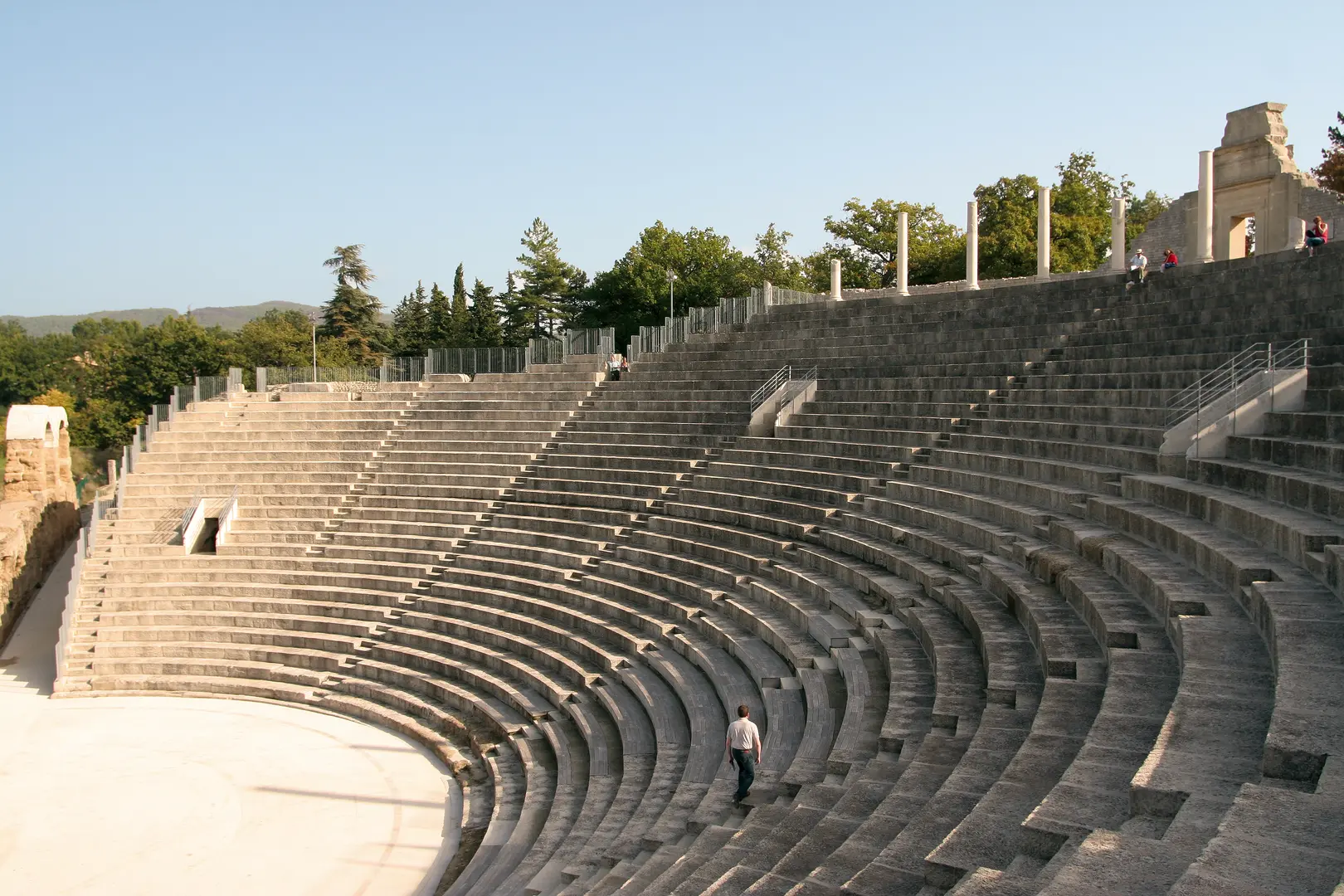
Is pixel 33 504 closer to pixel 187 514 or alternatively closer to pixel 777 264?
pixel 187 514

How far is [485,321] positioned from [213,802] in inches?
1538

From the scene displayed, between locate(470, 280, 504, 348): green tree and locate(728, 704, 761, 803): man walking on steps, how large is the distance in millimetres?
41828

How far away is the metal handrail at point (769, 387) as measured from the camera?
62.2 feet

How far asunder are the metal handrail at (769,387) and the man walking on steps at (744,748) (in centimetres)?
1087

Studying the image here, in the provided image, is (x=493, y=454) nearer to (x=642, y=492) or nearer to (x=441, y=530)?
(x=441, y=530)

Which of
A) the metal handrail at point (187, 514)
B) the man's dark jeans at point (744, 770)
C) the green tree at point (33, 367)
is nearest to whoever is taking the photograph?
the man's dark jeans at point (744, 770)

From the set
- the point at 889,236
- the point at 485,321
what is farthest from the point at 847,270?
the point at 485,321

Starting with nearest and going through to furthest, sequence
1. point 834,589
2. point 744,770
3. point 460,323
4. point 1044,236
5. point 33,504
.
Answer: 1. point 744,770
2. point 834,589
3. point 1044,236
4. point 33,504
5. point 460,323

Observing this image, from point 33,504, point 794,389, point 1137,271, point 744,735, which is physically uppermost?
point 1137,271

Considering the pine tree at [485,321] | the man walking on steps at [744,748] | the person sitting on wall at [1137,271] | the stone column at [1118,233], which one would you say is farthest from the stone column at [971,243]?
the pine tree at [485,321]

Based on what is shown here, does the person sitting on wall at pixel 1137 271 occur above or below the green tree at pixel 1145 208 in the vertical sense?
below

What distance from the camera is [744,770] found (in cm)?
827

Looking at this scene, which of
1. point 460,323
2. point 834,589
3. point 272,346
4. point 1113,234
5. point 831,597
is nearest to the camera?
point 831,597

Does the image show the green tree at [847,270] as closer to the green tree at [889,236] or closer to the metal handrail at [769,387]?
the green tree at [889,236]
